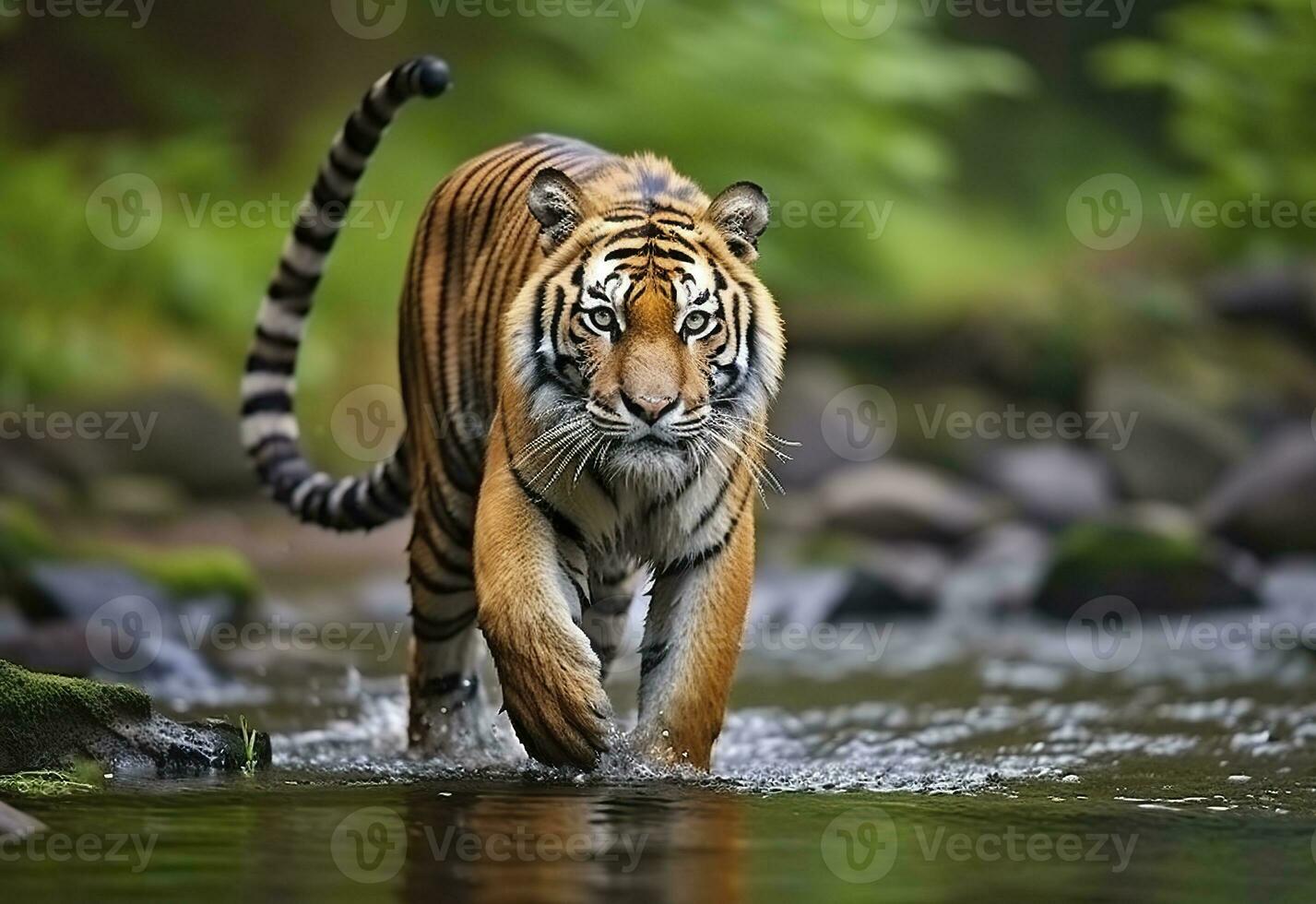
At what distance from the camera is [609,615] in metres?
6.91

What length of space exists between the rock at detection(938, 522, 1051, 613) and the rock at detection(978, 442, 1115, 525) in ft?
1.89

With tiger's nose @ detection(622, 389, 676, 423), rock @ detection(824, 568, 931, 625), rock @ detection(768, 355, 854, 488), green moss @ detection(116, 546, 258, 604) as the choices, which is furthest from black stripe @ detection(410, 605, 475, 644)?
rock @ detection(768, 355, 854, 488)

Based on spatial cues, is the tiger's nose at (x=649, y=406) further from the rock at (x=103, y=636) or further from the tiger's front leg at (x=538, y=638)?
the rock at (x=103, y=636)

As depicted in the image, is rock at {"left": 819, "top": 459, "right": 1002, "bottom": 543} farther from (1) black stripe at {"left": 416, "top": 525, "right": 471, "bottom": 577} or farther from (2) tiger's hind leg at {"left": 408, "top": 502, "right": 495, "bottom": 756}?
(1) black stripe at {"left": 416, "top": 525, "right": 471, "bottom": 577}

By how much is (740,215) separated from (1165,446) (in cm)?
1020

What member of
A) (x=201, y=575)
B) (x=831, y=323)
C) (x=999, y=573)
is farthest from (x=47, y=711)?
(x=831, y=323)

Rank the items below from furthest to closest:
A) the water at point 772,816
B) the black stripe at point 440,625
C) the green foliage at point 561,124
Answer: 1. the green foliage at point 561,124
2. the black stripe at point 440,625
3. the water at point 772,816

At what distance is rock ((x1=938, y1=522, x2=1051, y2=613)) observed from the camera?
41.6 feet

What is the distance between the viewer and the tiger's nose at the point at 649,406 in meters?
5.37

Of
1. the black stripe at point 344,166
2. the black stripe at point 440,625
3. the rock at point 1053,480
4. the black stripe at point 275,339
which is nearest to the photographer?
the black stripe at point 440,625

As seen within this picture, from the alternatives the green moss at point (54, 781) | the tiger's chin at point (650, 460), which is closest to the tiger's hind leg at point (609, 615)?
the tiger's chin at point (650, 460)

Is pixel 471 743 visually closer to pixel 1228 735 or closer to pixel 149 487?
pixel 1228 735

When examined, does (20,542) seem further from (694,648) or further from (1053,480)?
(1053,480)

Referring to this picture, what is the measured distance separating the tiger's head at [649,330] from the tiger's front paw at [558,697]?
505mm
